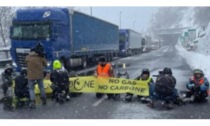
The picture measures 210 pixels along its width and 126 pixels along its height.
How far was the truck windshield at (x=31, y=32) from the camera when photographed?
1977cm

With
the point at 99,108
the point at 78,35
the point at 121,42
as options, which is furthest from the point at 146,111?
the point at 121,42

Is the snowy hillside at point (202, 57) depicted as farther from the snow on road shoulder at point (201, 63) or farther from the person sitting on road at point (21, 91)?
the person sitting on road at point (21, 91)

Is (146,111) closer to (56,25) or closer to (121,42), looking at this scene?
(56,25)

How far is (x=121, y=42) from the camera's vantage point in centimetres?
5022

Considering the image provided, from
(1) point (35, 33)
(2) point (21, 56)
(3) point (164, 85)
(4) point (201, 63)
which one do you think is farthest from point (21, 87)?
(4) point (201, 63)

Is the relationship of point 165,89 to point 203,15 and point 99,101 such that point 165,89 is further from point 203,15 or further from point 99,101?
point 203,15

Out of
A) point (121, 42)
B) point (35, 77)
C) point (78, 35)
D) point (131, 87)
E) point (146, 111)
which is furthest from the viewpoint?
point (121, 42)

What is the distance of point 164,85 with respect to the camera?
35.6ft

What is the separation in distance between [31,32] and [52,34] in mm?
1141

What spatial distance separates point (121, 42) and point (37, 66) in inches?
1548

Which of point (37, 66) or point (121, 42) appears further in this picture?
point (121, 42)

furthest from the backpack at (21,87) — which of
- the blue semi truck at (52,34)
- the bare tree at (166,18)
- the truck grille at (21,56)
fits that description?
the bare tree at (166,18)

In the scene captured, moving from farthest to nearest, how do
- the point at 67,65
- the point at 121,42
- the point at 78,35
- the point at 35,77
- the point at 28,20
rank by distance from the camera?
the point at 121,42, the point at 78,35, the point at 67,65, the point at 28,20, the point at 35,77

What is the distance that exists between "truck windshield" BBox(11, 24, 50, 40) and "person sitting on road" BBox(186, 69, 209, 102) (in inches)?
385
